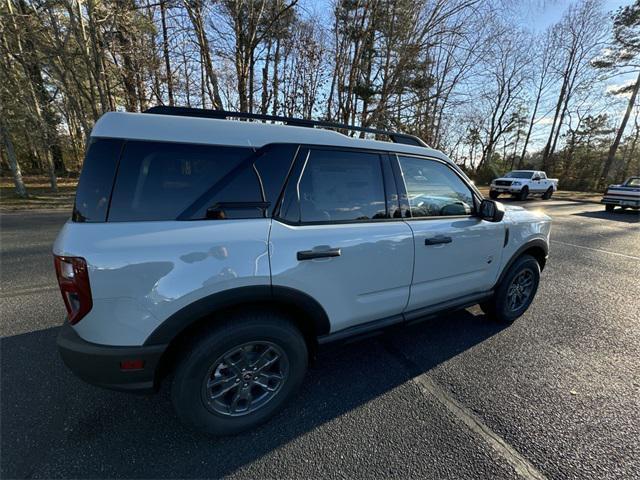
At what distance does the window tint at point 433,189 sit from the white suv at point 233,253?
20 mm

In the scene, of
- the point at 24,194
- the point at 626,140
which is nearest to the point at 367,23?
the point at 24,194

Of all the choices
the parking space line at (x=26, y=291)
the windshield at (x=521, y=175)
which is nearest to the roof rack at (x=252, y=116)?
the parking space line at (x=26, y=291)

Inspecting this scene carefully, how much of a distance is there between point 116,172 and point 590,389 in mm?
3730

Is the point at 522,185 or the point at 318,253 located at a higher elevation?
the point at 318,253

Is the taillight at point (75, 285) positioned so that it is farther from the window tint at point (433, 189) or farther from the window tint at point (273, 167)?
the window tint at point (433, 189)

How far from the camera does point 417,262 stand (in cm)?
237

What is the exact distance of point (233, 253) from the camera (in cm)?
165

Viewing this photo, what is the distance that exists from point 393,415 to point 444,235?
1.46m

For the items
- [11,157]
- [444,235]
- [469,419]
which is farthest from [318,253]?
[11,157]

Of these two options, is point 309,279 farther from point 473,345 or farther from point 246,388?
point 473,345

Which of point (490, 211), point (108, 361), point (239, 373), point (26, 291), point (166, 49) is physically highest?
point (166, 49)

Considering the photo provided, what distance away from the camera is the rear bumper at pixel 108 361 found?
1.54 metres

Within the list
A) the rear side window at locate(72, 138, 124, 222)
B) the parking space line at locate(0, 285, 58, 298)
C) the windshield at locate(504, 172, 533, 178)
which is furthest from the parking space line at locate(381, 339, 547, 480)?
the windshield at locate(504, 172, 533, 178)

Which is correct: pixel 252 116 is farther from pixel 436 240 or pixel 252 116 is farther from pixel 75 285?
pixel 436 240
